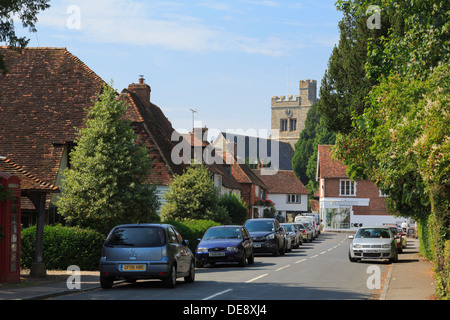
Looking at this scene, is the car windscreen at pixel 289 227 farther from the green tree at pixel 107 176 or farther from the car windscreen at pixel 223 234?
the green tree at pixel 107 176

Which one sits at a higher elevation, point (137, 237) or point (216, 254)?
point (137, 237)

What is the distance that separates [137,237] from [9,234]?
11.7 ft

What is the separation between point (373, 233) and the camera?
93.4ft

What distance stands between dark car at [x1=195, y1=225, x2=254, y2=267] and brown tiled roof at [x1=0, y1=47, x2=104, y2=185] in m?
8.04

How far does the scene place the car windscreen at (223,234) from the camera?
2512cm

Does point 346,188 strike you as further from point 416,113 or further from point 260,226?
point 416,113

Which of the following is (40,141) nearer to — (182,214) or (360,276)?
(182,214)

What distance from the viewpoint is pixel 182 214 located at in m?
35.8

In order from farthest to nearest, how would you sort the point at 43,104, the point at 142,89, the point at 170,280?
1. the point at 142,89
2. the point at 43,104
3. the point at 170,280

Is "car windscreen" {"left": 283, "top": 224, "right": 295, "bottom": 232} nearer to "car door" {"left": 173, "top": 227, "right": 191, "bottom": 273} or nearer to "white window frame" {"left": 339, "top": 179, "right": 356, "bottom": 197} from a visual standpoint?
"car door" {"left": 173, "top": 227, "right": 191, "bottom": 273}

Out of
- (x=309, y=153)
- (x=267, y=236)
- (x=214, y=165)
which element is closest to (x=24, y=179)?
(x=267, y=236)

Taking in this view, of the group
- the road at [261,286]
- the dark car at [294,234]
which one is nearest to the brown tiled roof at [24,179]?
the road at [261,286]

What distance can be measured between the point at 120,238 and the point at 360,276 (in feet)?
26.4

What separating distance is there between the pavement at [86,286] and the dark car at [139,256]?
0.82 metres
